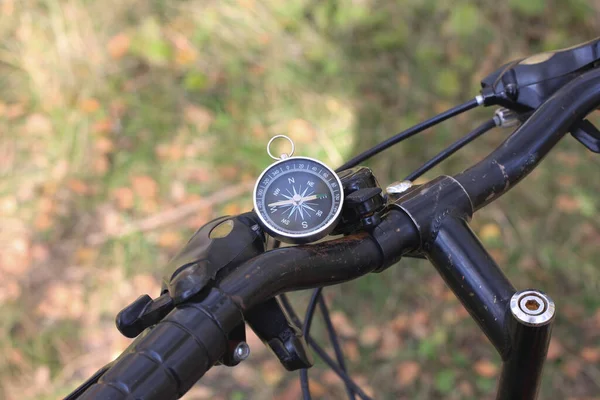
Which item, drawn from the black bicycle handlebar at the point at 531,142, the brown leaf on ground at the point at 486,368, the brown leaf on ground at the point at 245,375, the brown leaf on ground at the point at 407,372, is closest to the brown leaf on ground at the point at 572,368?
the brown leaf on ground at the point at 486,368

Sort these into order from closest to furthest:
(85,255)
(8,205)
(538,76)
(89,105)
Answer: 1. (538,76)
2. (85,255)
3. (8,205)
4. (89,105)

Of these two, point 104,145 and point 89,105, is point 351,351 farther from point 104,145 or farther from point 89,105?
point 89,105

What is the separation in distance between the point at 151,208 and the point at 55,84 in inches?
32.9

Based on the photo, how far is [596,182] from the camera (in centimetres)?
257

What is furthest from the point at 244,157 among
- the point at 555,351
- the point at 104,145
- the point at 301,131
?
the point at 555,351

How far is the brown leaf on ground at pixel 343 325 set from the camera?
2.31 m

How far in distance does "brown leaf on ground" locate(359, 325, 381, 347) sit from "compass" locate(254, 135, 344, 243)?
Answer: 5.23ft

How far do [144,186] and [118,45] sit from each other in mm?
834

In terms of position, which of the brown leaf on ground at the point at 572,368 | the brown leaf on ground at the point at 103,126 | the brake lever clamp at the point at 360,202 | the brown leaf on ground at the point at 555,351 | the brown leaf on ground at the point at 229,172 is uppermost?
the brown leaf on ground at the point at 103,126

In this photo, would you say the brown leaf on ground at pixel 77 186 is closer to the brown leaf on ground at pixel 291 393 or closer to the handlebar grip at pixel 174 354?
the brown leaf on ground at pixel 291 393

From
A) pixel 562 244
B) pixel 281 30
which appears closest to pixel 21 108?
pixel 281 30

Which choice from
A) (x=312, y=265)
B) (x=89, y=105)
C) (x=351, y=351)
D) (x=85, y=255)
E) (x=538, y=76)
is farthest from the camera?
(x=89, y=105)

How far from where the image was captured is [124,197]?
264cm

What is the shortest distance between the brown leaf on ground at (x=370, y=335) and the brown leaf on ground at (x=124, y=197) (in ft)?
3.67
